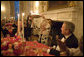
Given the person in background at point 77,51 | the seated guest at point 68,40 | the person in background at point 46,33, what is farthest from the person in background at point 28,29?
the person in background at point 77,51

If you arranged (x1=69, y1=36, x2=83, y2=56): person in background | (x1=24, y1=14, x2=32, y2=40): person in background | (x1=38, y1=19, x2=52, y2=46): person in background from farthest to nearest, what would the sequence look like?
1. (x1=24, y1=14, x2=32, y2=40): person in background
2. (x1=38, y1=19, x2=52, y2=46): person in background
3. (x1=69, y1=36, x2=83, y2=56): person in background

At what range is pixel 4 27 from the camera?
4.94 feet

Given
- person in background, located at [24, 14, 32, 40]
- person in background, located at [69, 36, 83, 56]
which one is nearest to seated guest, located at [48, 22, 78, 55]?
person in background, located at [69, 36, 83, 56]

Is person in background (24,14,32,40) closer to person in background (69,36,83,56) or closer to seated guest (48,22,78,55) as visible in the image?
seated guest (48,22,78,55)

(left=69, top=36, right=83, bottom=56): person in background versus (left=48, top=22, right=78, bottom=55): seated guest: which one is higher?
(left=48, top=22, right=78, bottom=55): seated guest

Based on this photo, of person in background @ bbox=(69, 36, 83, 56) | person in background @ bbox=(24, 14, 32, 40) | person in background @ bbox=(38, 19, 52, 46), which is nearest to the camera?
person in background @ bbox=(69, 36, 83, 56)

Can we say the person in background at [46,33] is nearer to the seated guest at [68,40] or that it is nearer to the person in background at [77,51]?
the seated guest at [68,40]

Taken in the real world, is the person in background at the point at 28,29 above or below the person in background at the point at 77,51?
above

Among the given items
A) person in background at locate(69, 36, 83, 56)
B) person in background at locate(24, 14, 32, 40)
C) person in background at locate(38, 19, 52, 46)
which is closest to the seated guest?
person in background at locate(69, 36, 83, 56)

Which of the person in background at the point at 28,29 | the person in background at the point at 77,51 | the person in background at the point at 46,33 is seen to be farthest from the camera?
the person in background at the point at 28,29

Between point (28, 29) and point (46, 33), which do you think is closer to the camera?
point (46, 33)

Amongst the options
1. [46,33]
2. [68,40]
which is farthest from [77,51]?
[46,33]

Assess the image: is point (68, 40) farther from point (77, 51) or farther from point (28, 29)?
point (28, 29)

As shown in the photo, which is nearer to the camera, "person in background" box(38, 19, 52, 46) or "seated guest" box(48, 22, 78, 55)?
"seated guest" box(48, 22, 78, 55)
